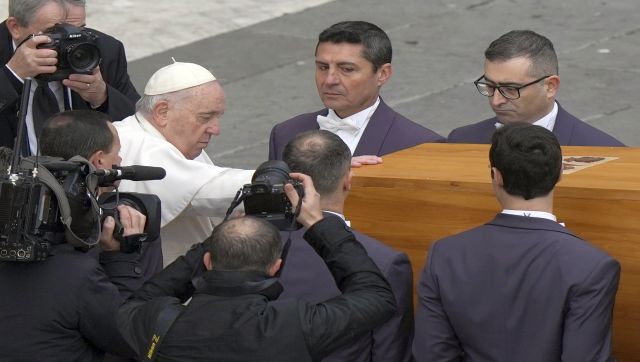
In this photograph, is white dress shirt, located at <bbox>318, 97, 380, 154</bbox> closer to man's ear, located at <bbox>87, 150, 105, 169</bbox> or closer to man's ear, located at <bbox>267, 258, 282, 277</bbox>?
man's ear, located at <bbox>87, 150, 105, 169</bbox>

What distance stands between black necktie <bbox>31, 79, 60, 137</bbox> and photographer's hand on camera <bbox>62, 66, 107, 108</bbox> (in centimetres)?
13

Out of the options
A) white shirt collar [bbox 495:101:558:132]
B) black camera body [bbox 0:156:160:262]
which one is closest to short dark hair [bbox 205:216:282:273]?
black camera body [bbox 0:156:160:262]

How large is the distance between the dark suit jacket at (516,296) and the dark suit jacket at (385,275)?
63mm

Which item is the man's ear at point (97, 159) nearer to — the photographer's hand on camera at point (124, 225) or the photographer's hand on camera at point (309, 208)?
the photographer's hand on camera at point (124, 225)

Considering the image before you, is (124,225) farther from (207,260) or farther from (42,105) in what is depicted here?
(42,105)

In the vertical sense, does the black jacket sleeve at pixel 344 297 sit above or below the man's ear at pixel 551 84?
below

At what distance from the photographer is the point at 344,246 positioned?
374cm

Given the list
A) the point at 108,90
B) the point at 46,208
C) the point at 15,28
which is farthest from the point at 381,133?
the point at 46,208

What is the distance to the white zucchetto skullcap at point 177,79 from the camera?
16.7 ft

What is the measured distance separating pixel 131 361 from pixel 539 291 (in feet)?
4.60

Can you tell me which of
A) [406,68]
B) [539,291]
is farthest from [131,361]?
[406,68]

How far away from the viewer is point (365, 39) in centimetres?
555

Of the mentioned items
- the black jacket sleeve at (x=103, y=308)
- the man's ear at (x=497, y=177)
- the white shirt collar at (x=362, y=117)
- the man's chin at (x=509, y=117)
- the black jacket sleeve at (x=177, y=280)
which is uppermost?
the man's ear at (x=497, y=177)

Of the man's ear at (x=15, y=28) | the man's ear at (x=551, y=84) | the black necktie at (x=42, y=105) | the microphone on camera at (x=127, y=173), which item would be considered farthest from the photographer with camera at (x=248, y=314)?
the man's ear at (x=15, y=28)
